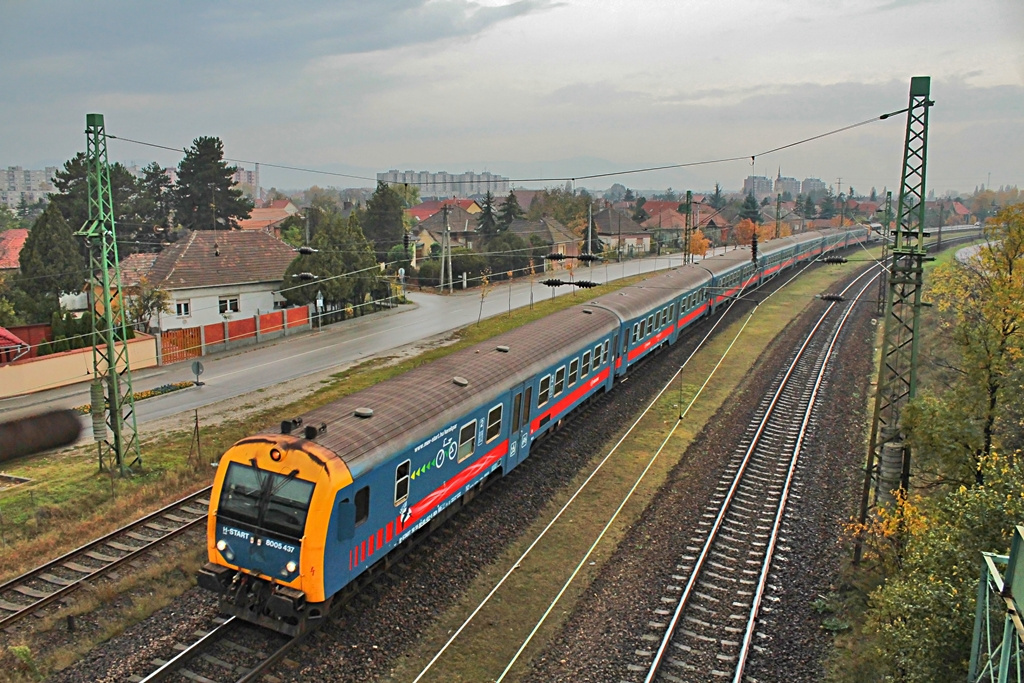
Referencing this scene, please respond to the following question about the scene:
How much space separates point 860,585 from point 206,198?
61807mm

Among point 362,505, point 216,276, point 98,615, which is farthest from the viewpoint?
point 216,276

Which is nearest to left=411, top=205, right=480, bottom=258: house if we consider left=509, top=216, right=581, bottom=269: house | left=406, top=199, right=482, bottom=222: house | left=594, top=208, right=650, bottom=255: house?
left=509, top=216, right=581, bottom=269: house

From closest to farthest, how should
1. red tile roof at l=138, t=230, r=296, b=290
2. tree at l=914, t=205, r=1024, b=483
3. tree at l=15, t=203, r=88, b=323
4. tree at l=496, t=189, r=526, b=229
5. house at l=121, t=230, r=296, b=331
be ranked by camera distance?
1. tree at l=914, t=205, r=1024, b=483
2. house at l=121, t=230, r=296, b=331
3. red tile roof at l=138, t=230, r=296, b=290
4. tree at l=15, t=203, r=88, b=323
5. tree at l=496, t=189, r=526, b=229

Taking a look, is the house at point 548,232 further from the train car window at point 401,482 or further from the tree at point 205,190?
the train car window at point 401,482

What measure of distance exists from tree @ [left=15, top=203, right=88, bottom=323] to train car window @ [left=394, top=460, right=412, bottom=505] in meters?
36.2

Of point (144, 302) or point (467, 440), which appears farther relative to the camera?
point (144, 302)

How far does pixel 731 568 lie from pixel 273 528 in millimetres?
9036

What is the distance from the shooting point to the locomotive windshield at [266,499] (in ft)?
36.9

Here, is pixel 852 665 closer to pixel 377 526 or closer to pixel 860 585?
pixel 860 585

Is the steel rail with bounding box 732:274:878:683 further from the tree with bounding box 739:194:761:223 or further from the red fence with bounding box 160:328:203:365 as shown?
the tree with bounding box 739:194:761:223

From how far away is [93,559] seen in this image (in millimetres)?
14438

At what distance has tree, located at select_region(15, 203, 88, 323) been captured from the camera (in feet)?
137

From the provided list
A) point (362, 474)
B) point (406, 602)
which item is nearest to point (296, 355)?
point (406, 602)

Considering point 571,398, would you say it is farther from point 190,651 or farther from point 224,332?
point 224,332
